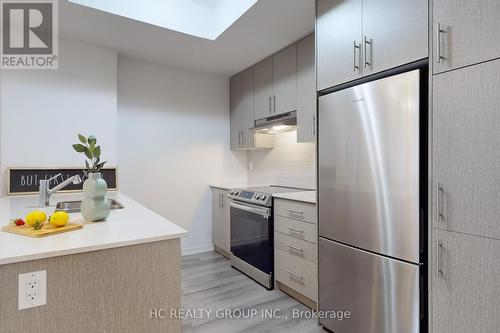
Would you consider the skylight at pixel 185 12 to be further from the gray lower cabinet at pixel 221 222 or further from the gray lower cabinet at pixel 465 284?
the gray lower cabinet at pixel 465 284

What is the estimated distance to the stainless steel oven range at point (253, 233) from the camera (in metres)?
2.65

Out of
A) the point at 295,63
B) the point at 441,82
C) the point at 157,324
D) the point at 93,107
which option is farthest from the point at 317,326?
the point at 93,107

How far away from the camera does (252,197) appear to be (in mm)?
2861

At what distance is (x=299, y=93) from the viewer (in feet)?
8.92

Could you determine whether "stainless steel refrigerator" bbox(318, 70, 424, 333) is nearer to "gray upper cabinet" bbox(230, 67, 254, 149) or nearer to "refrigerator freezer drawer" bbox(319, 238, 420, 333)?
"refrigerator freezer drawer" bbox(319, 238, 420, 333)

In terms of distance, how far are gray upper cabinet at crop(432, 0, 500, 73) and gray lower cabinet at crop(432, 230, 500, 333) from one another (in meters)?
0.78

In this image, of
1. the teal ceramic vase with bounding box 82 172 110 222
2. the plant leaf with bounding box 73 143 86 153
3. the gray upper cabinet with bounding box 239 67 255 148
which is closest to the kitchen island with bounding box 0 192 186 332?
the teal ceramic vase with bounding box 82 172 110 222

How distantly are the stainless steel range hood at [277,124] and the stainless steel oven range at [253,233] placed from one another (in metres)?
0.73

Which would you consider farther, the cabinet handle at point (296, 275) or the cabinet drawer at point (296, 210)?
the cabinet handle at point (296, 275)

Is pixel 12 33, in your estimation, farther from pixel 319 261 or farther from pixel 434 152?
pixel 434 152

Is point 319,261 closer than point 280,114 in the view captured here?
Yes

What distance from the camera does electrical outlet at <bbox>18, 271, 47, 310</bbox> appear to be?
919 millimetres

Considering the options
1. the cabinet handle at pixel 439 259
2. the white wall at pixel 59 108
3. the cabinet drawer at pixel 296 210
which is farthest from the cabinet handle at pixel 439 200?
the white wall at pixel 59 108

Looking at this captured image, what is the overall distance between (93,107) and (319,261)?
2545 mm
